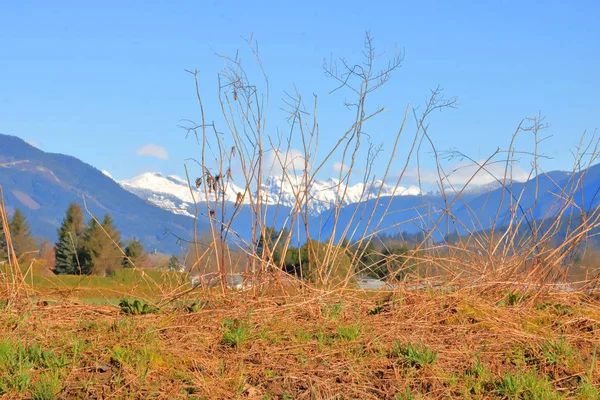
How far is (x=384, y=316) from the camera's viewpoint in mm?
4082

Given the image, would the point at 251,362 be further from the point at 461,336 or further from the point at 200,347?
the point at 461,336

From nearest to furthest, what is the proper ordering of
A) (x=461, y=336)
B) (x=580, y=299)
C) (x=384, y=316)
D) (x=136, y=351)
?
(x=136, y=351) → (x=461, y=336) → (x=384, y=316) → (x=580, y=299)

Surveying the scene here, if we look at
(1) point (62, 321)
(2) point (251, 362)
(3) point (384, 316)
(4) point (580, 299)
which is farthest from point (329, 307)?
(4) point (580, 299)

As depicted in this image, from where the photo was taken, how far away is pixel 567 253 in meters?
4.80

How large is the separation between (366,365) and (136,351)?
113 cm

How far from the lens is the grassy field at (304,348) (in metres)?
3.07

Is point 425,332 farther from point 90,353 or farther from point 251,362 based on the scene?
point 90,353

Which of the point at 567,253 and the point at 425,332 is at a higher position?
the point at 567,253

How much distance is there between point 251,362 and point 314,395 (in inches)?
17.3

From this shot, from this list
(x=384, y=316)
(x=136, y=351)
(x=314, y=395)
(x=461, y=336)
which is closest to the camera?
(x=314, y=395)

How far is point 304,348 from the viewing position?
351cm

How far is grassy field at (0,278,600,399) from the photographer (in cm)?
307

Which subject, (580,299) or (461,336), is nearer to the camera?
(461,336)

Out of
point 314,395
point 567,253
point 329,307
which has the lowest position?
point 314,395
